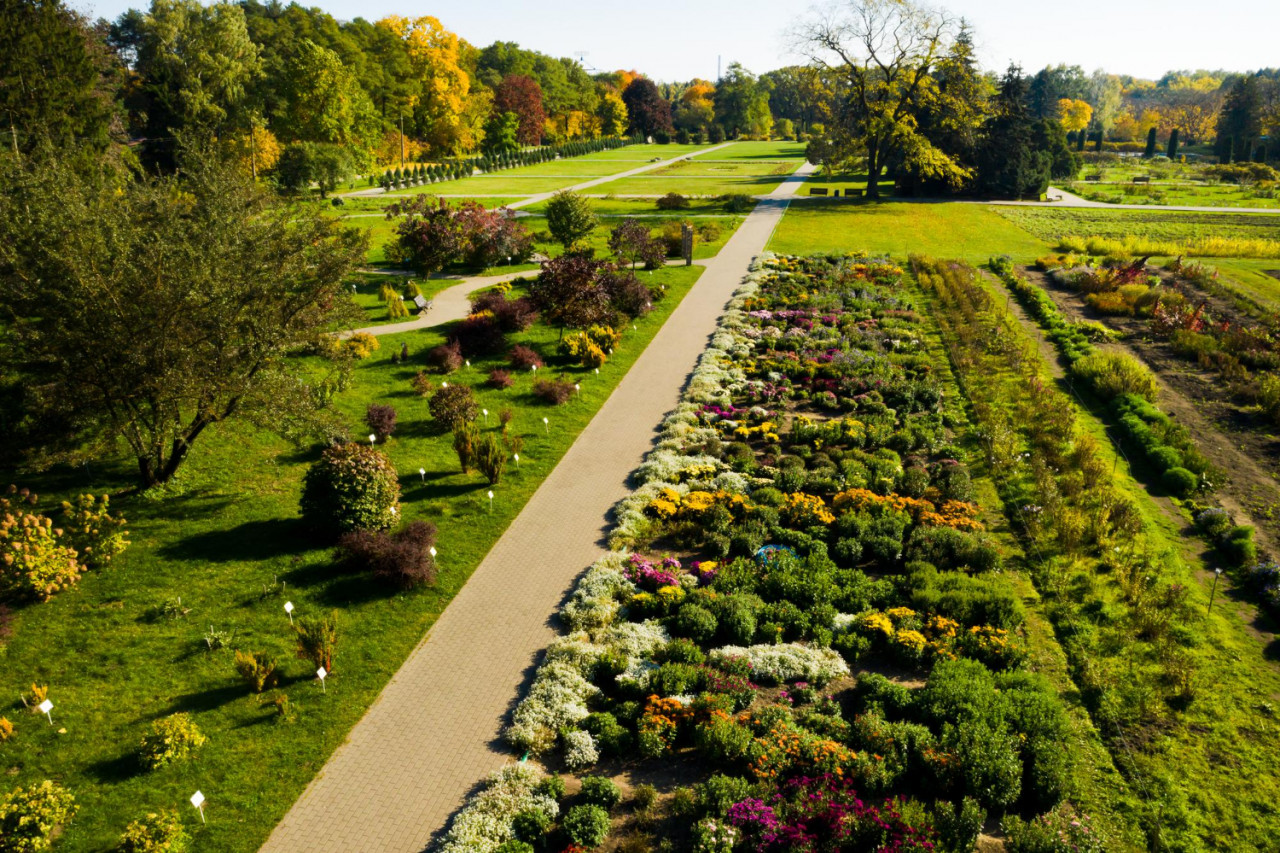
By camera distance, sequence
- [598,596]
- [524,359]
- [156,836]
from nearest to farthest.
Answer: [156,836]
[598,596]
[524,359]

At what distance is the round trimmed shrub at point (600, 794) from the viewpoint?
1001cm

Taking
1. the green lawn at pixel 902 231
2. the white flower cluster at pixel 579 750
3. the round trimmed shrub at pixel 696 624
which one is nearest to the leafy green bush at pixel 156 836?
the white flower cluster at pixel 579 750

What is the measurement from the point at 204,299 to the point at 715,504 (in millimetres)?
11541

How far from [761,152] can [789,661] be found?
354 feet

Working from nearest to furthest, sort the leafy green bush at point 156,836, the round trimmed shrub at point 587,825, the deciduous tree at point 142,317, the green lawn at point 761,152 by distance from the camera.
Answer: the leafy green bush at point 156,836 → the round trimmed shrub at point 587,825 → the deciduous tree at point 142,317 → the green lawn at point 761,152

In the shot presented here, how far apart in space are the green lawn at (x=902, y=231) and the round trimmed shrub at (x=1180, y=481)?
2521 centimetres

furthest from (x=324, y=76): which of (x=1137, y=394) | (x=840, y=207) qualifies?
(x=1137, y=394)

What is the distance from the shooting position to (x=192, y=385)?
48.5ft

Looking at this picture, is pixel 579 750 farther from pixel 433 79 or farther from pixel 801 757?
pixel 433 79

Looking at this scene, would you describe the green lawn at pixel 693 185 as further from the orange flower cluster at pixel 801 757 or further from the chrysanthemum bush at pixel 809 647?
the orange flower cluster at pixel 801 757

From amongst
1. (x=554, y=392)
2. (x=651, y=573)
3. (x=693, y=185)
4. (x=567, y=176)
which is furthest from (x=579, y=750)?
(x=567, y=176)

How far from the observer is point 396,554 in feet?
47.4

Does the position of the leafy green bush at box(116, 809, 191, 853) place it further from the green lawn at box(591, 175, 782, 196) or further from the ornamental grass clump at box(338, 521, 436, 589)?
the green lawn at box(591, 175, 782, 196)

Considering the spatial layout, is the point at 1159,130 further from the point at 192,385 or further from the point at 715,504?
the point at 192,385
